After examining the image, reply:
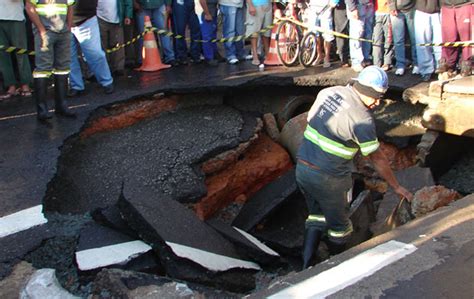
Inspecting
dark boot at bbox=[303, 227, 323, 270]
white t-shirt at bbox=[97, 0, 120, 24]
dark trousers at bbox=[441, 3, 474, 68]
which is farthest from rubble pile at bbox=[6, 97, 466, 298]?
white t-shirt at bbox=[97, 0, 120, 24]

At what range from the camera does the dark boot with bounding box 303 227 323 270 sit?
527 cm

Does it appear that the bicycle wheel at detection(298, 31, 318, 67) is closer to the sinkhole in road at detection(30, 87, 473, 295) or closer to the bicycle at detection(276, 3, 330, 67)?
the bicycle at detection(276, 3, 330, 67)

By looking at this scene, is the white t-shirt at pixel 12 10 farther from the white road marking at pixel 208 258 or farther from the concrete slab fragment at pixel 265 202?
the white road marking at pixel 208 258

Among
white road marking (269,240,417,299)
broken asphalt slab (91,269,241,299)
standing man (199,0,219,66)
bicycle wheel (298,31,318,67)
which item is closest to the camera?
white road marking (269,240,417,299)

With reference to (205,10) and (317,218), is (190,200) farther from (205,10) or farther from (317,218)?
(205,10)

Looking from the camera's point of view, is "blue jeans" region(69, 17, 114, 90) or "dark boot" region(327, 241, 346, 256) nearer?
"dark boot" region(327, 241, 346, 256)

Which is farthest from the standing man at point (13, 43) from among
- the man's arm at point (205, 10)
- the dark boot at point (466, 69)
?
the dark boot at point (466, 69)

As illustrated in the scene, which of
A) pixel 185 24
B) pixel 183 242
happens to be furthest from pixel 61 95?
pixel 183 242

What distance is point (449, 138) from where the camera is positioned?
7191 millimetres

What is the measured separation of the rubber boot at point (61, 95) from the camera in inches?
290

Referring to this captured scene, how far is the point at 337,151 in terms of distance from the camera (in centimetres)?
485

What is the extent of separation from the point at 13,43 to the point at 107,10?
65.0 inches

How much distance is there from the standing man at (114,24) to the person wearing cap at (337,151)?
5.31 meters

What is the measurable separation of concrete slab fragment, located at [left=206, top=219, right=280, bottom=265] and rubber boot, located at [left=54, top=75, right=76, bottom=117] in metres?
3.04
